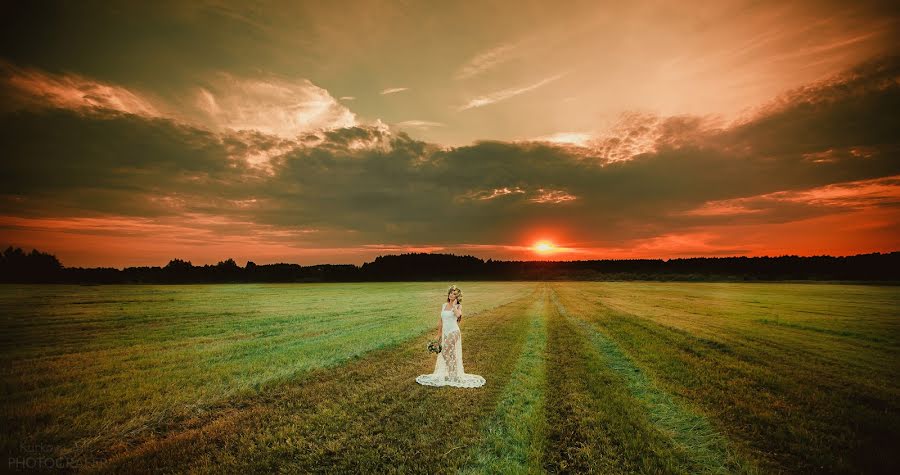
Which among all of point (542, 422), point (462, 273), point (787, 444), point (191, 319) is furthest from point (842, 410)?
point (462, 273)

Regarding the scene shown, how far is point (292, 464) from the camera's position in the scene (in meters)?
6.43

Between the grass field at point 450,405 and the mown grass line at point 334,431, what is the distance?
0.04m

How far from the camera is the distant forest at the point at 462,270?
319ft

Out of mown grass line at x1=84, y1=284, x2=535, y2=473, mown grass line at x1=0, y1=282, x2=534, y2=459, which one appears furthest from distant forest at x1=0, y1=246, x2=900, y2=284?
mown grass line at x1=84, y1=284, x2=535, y2=473

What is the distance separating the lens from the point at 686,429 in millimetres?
8016

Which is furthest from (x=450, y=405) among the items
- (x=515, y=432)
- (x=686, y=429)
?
(x=686, y=429)

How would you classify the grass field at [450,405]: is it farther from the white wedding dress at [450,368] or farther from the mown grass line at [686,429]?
the white wedding dress at [450,368]

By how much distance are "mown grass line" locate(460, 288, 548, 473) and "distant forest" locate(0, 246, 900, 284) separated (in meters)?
123

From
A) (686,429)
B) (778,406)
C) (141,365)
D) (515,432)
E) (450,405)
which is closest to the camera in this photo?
(515,432)

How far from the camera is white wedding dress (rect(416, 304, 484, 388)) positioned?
11117mm

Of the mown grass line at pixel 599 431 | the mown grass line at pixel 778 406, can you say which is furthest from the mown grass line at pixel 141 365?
the mown grass line at pixel 778 406

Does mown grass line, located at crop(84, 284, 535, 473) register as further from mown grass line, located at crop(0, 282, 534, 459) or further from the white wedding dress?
mown grass line, located at crop(0, 282, 534, 459)

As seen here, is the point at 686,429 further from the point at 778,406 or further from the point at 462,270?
the point at 462,270

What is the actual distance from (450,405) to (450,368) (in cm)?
228
